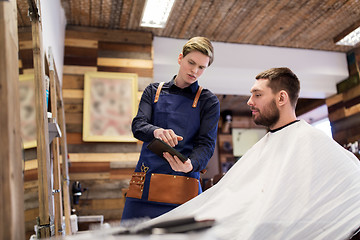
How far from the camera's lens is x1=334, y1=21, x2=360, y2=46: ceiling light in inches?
203

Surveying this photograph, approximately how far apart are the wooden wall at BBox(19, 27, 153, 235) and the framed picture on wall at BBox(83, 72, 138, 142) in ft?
0.31

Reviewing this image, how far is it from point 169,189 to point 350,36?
484 cm

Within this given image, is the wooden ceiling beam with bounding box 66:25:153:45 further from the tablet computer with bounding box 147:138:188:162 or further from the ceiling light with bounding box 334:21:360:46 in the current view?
the tablet computer with bounding box 147:138:188:162

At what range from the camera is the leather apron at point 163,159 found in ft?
5.51

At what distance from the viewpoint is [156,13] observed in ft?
15.1

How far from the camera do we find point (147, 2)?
428 centimetres

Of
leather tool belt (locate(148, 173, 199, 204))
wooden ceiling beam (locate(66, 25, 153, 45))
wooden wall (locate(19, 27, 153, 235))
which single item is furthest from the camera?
wooden ceiling beam (locate(66, 25, 153, 45))

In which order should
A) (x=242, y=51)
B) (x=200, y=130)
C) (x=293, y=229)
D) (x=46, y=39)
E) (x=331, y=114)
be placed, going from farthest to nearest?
(x=331, y=114)
(x=242, y=51)
(x=46, y=39)
(x=200, y=130)
(x=293, y=229)

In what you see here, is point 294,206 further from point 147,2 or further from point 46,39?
point 147,2

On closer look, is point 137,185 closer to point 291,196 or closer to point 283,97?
point 291,196

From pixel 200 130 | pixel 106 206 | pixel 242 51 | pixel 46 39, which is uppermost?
pixel 242 51

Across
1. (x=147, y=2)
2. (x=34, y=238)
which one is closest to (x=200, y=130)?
(x=34, y=238)

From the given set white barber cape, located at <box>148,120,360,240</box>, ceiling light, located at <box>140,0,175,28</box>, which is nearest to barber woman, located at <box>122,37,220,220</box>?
white barber cape, located at <box>148,120,360,240</box>

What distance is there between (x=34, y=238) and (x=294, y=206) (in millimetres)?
1234
